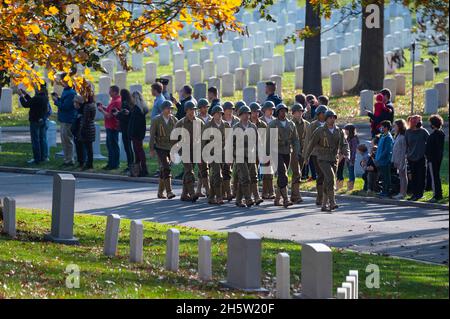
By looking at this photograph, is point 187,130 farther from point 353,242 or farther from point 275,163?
point 353,242

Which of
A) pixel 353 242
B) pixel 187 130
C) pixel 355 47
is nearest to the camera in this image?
pixel 353 242

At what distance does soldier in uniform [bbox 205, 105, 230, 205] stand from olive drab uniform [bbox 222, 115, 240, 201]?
0.33ft

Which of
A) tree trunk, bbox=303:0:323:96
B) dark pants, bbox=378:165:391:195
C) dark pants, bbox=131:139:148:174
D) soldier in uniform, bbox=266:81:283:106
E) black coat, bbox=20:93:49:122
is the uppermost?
tree trunk, bbox=303:0:323:96

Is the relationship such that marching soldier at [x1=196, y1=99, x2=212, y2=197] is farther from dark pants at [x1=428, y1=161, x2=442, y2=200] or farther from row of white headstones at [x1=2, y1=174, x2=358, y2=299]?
row of white headstones at [x1=2, y1=174, x2=358, y2=299]

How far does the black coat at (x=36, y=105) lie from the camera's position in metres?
28.9

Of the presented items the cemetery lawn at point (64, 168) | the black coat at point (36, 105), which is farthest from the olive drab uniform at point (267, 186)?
the black coat at point (36, 105)

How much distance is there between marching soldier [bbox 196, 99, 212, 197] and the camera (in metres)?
23.8

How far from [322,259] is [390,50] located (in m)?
38.0

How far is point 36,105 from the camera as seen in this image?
29.1 meters

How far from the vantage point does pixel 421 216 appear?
21984 mm

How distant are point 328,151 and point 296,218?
148 centimetres

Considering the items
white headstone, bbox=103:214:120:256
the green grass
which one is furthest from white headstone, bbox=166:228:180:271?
the green grass

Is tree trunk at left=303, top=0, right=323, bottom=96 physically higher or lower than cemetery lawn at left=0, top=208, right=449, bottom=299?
higher
